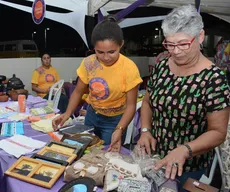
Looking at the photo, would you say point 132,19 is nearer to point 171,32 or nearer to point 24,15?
point 24,15

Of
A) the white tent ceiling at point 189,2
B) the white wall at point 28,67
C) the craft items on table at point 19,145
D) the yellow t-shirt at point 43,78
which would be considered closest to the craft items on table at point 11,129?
the craft items on table at point 19,145

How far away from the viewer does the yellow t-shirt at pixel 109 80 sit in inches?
61.2

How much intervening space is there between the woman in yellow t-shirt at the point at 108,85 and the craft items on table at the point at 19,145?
0.66 feet

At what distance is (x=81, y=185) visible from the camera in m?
0.97

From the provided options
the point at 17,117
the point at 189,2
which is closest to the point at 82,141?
the point at 17,117

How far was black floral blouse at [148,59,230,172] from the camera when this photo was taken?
3.47 feet

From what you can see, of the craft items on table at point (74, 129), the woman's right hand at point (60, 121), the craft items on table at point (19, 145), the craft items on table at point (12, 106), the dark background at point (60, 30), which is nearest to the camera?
the craft items on table at point (19, 145)

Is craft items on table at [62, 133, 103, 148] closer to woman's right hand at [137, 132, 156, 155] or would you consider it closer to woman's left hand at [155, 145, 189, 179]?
woman's right hand at [137, 132, 156, 155]

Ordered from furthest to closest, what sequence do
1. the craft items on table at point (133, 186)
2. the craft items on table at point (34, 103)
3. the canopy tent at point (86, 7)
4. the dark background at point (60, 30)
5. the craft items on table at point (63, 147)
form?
the canopy tent at point (86, 7), the dark background at point (60, 30), the craft items on table at point (34, 103), the craft items on table at point (63, 147), the craft items on table at point (133, 186)

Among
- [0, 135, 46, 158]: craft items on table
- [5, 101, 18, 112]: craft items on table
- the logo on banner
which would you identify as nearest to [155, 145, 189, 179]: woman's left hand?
[0, 135, 46, 158]: craft items on table

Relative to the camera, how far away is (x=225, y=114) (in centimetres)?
105

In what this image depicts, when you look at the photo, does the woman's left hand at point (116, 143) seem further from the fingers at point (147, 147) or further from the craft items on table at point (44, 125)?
the craft items on table at point (44, 125)

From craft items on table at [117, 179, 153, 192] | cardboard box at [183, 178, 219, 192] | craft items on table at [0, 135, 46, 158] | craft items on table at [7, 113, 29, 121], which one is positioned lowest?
craft items on table at [0, 135, 46, 158]

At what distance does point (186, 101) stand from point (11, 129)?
1231 millimetres
